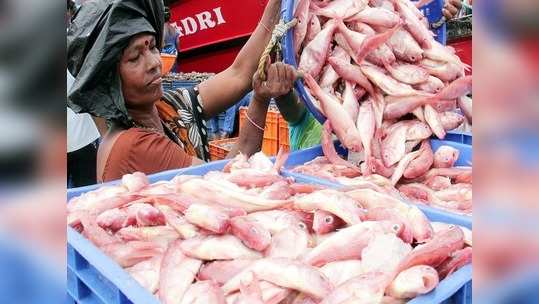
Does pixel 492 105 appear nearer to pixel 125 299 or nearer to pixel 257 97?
pixel 125 299

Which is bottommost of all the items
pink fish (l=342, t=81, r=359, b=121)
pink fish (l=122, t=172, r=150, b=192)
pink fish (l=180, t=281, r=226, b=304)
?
pink fish (l=180, t=281, r=226, b=304)

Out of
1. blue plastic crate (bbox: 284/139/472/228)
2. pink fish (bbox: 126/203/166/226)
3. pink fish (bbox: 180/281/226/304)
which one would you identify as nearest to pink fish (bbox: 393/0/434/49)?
blue plastic crate (bbox: 284/139/472/228)

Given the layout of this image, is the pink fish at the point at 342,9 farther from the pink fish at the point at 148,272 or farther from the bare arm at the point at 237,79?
the pink fish at the point at 148,272

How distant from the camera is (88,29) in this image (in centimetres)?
247

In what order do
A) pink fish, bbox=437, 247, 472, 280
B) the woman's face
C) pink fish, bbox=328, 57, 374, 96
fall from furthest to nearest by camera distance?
pink fish, bbox=328, 57, 374, 96, the woman's face, pink fish, bbox=437, 247, 472, 280

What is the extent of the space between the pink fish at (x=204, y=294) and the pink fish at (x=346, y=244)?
0.88 feet

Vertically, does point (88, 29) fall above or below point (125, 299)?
above

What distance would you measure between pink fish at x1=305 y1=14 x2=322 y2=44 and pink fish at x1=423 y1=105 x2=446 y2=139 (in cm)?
72

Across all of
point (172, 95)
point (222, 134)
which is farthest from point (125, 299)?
point (222, 134)

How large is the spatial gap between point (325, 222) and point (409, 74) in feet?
4.93

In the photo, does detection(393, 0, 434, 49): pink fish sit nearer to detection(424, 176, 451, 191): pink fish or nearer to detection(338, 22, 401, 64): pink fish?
detection(338, 22, 401, 64): pink fish

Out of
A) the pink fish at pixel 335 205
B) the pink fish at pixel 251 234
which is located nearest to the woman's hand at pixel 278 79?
the pink fish at pixel 335 205

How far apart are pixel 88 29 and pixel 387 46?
5.03 feet

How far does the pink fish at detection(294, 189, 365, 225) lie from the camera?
5.13 feet
